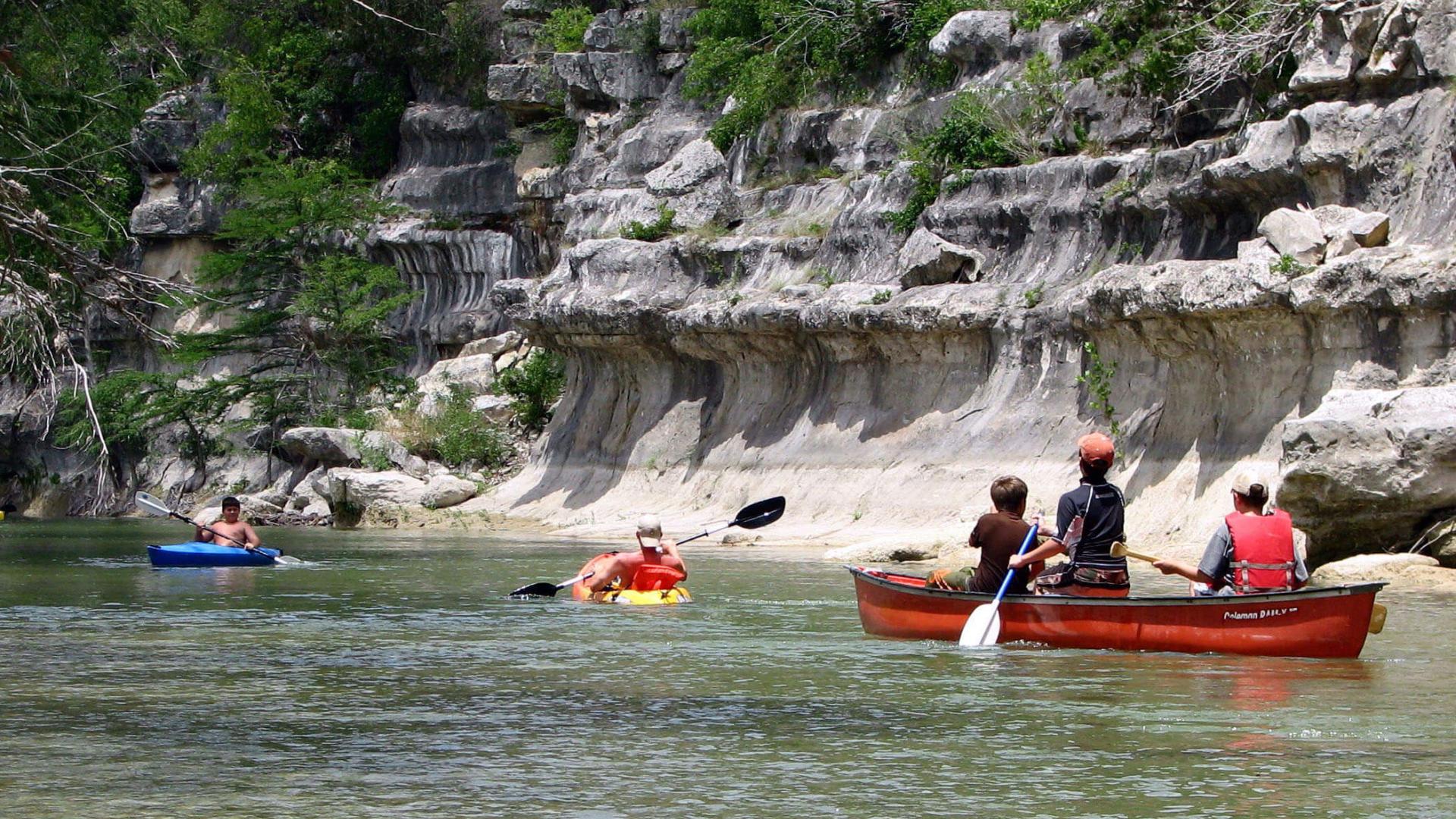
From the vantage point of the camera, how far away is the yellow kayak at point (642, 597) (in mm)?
17359

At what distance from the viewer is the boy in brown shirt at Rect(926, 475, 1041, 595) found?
13.2 metres

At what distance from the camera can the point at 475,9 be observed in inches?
1956

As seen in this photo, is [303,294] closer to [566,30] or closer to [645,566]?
[566,30]

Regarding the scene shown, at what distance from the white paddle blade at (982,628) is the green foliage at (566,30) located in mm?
31925

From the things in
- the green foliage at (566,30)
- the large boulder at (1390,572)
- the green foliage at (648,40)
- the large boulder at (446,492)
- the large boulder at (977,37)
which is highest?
the green foliage at (566,30)

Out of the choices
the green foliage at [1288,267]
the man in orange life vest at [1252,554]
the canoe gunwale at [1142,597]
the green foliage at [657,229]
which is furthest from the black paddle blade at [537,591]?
the green foliage at [657,229]

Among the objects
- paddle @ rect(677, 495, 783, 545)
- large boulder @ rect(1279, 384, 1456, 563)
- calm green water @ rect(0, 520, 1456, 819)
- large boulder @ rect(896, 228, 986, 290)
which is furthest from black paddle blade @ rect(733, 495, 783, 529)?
large boulder @ rect(896, 228, 986, 290)

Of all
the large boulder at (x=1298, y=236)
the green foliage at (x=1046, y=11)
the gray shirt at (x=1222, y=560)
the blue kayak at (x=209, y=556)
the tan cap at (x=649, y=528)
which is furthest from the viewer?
the green foliage at (x=1046, y=11)

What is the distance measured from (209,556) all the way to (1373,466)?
45.0 feet

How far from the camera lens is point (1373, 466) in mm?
17719

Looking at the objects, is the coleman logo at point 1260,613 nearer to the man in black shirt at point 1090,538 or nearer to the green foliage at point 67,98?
the man in black shirt at point 1090,538

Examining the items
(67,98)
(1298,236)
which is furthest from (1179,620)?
(67,98)

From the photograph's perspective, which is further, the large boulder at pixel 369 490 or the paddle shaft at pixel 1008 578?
the large boulder at pixel 369 490

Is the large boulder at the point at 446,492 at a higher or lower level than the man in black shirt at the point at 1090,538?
higher
